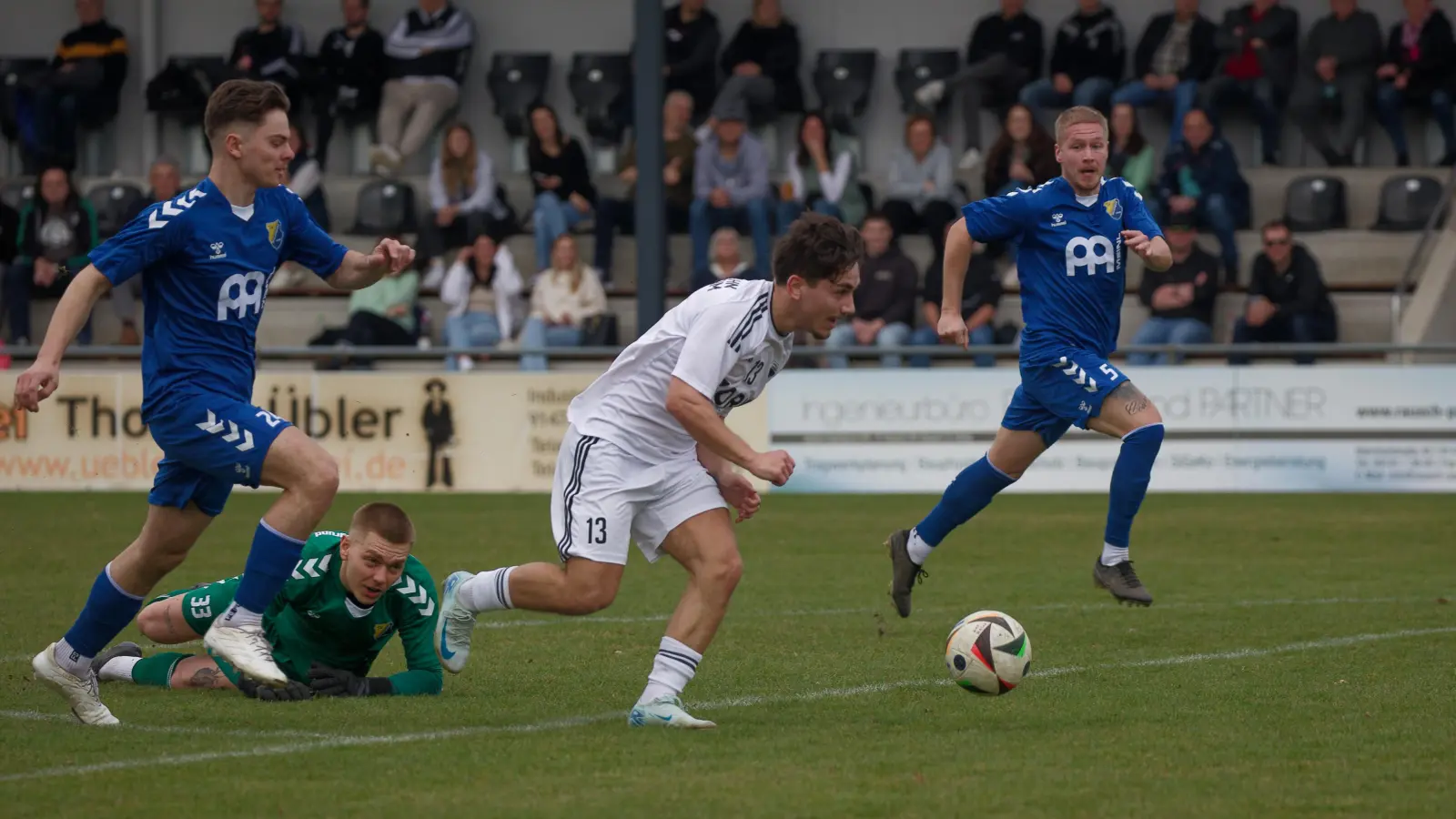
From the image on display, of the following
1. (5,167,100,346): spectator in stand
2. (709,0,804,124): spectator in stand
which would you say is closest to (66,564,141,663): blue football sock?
(5,167,100,346): spectator in stand

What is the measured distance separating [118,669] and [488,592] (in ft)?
5.54

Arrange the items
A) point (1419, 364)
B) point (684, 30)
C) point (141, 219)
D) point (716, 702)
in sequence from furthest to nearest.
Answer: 1. point (684, 30)
2. point (1419, 364)
3. point (716, 702)
4. point (141, 219)

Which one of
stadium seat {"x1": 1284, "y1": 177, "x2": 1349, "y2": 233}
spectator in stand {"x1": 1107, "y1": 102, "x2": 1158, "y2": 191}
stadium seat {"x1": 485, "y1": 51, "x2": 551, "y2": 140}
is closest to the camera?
spectator in stand {"x1": 1107, "y1": 102, "x2": 1158, "y2": 191}

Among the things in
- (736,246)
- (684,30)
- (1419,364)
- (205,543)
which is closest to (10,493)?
(205,543)

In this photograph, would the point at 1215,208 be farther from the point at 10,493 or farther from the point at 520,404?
the point at 10,493

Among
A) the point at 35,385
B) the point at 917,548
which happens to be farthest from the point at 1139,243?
the point at 35,385

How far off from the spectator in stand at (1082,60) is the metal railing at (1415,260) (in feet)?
11.0

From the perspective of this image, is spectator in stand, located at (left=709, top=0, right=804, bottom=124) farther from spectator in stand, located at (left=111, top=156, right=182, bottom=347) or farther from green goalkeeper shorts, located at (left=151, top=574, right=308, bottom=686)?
green goalkeeper shorts, located at (left=151, top=574, right=308, bottom=686)

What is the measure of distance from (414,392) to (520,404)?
0.90 meters

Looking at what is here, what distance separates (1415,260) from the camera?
18.5 meters

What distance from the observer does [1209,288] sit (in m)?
17.3

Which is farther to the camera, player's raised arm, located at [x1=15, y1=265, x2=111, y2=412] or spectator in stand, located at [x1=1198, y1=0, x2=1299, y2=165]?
spectator in stand, located at [x1=1198, y1=0, x2=1299, y2=165]

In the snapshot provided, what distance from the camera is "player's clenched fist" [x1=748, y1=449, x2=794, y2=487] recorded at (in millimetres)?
5422

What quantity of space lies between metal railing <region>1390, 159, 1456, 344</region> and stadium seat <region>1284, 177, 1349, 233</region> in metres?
0.85
